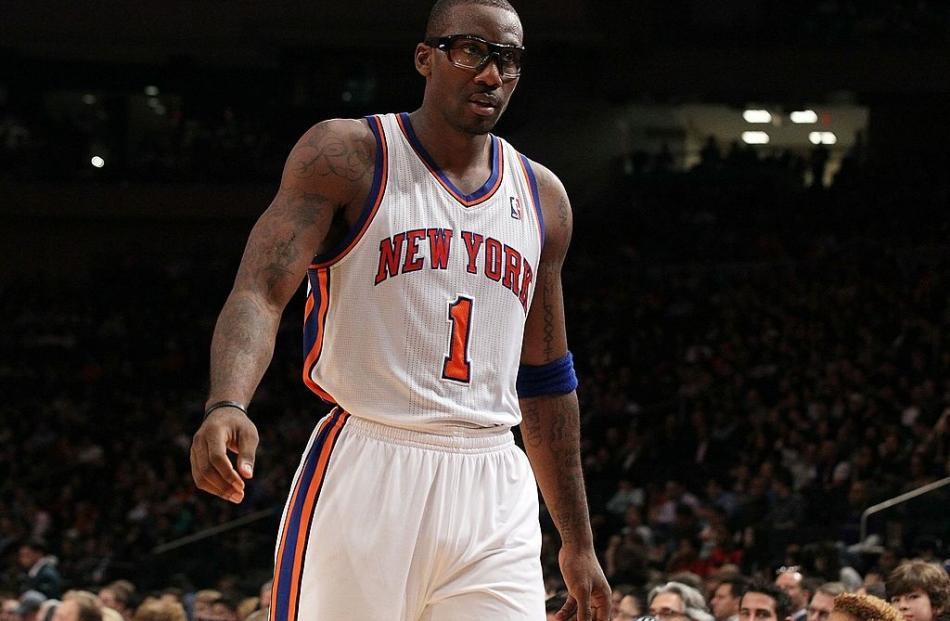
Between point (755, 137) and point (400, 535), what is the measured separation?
23.1 meters

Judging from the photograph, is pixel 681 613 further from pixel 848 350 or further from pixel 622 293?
pixel 622 293

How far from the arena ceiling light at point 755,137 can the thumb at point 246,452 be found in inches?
912

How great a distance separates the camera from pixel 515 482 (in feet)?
10.7

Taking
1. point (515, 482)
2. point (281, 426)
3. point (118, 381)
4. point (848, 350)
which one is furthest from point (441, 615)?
point (118, 381)

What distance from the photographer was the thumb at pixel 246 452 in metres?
2.53

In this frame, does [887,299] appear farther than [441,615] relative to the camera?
Yes

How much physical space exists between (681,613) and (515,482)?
3.74 m

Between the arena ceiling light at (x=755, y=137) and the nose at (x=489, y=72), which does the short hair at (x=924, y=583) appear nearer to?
the nose at (x=489, y=72)

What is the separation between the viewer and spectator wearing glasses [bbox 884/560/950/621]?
6.18m

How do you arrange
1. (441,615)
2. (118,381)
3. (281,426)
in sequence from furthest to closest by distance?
(118,381), (281,426), (441,615)

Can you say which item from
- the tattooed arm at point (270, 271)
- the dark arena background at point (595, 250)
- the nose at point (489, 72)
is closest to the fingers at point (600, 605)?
the tattooed arm at point (270, 271)

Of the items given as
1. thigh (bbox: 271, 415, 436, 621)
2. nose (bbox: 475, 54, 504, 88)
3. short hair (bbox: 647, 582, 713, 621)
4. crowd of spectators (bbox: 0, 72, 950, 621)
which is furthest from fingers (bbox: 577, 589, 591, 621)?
crowd of spectators (bbox: 0, 72, 950, 621)

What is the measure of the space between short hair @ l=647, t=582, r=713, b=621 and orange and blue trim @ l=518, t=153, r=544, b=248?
371 centimetres

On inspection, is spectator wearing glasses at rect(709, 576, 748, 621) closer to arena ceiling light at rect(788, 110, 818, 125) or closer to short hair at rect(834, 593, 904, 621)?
short hair at rect(834, 593, 904, 621)
